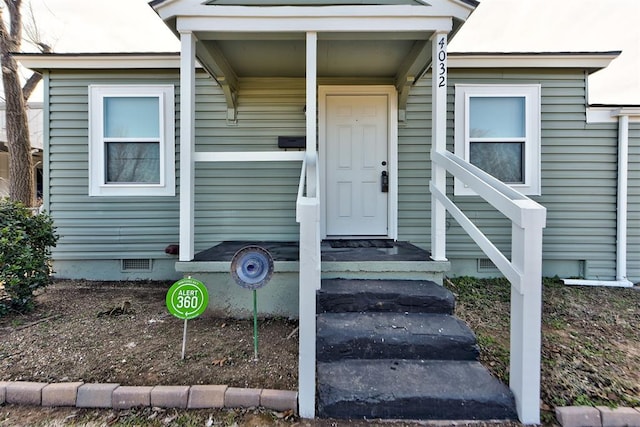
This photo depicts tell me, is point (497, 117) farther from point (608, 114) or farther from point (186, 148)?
point (186, 148)

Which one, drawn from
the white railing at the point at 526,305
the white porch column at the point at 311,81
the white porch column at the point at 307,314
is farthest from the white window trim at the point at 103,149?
the white railing at the point at 526,305

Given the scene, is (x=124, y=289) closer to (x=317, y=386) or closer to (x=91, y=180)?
(x=91, y=180)

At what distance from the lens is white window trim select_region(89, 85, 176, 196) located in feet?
13.9

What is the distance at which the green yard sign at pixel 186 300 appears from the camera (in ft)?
7.52

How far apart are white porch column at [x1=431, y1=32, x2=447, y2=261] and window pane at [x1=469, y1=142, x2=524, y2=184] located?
63.6 inches

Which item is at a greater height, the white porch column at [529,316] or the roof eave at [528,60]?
the roof eave at [528,60]

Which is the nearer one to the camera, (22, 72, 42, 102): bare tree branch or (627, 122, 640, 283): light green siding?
(627, 122, 640, 283): light green siding

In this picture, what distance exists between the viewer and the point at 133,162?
4.33m

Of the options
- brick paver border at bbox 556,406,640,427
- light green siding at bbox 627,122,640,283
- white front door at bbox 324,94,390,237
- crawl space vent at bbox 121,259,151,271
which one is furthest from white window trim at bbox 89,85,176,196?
light green siding at bbox 627,122,640,283

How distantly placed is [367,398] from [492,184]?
1.65 m

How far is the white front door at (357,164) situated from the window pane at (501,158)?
4.01ft

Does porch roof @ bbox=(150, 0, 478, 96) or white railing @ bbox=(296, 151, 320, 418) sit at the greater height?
porch roof @ bbox=(150, 0, 478, 96)

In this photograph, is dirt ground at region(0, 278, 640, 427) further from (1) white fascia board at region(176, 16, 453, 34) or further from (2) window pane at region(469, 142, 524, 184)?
(1) white fascia board at region(176, 16, 453, 34)

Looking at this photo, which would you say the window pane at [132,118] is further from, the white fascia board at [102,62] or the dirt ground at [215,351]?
the dirt ground at [215,351]
